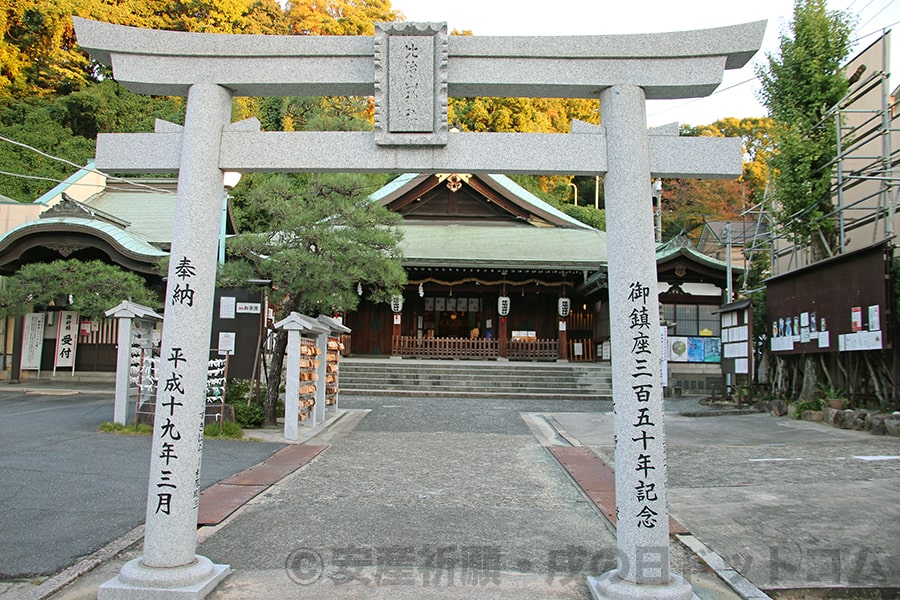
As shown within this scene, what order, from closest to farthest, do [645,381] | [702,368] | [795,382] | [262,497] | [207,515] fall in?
[645,381] < [207,515] < [262,497] < [795,382] < [702,368]

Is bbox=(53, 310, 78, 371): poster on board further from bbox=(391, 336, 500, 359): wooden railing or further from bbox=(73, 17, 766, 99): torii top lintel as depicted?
bbox=(73, 17, 766, 99): torii top lintel

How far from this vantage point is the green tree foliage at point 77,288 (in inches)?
640

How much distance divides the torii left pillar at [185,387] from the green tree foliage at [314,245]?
594 cm

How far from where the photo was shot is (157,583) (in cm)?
407

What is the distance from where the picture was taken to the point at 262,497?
6855 millimetres

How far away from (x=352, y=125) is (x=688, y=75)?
22170 millimetres

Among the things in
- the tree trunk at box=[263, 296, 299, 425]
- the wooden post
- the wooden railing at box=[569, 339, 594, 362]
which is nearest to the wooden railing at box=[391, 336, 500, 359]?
the wooden post

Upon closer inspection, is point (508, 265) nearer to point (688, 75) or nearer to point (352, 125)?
point (352, 125)

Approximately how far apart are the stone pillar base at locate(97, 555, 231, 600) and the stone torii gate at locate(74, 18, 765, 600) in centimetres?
3

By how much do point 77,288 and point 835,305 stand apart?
17.1m

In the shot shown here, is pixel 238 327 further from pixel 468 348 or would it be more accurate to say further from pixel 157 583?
pixel 468 348

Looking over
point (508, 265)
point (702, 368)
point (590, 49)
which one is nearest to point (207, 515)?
point (590, 49)

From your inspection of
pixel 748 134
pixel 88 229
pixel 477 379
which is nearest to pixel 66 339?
pixel 88 229

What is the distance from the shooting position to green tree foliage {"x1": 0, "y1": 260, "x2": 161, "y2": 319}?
640 inches
